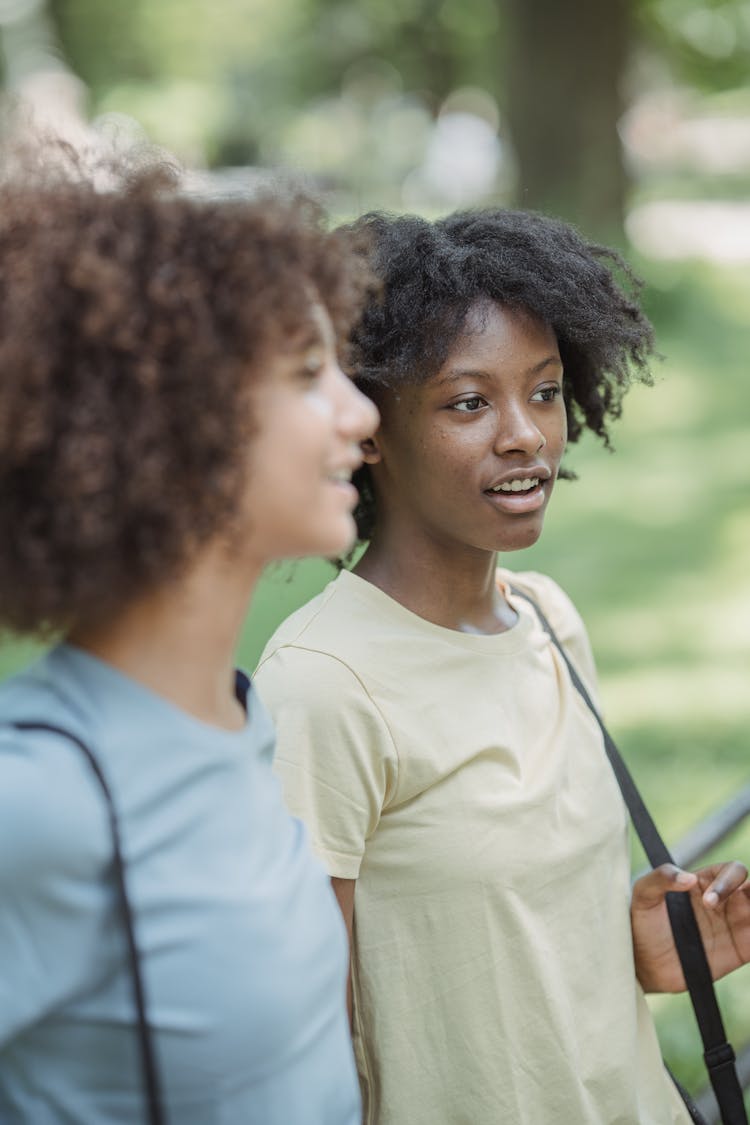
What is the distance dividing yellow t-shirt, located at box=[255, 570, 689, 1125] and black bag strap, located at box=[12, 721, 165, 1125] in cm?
61

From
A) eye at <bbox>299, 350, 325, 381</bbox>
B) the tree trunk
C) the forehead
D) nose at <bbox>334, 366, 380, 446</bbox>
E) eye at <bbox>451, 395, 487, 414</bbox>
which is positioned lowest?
eye at <bbox>451, 395, 487, 414</bbox>

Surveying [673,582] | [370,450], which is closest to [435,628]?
[370,450]

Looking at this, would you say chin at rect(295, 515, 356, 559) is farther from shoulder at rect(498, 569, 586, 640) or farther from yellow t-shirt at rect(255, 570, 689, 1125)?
shoulder at rect(498, 569, 586, 640)

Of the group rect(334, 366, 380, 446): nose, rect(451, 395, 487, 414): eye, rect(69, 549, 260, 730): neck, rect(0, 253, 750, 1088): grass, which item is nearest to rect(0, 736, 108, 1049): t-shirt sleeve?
rect(69, 549, 260, 730): neck

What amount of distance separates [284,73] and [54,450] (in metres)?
44.3

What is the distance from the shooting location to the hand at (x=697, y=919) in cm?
227

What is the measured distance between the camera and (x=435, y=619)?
2209 mm

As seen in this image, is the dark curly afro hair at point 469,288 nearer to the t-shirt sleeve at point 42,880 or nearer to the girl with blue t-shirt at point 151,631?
the girl with blue t-shirt at point 151,631

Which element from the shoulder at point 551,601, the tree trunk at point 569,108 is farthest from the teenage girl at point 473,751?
the tree trunk at point 569,108

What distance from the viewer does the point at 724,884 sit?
2.30m

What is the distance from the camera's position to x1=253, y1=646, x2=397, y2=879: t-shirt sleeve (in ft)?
6.32

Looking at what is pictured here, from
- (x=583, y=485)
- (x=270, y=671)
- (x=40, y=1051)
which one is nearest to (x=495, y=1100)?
(x=270, y=671)

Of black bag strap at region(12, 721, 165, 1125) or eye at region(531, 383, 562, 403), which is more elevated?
eye at region(531, 383, 562, 403)

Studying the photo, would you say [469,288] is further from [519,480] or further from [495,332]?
[519,480]
